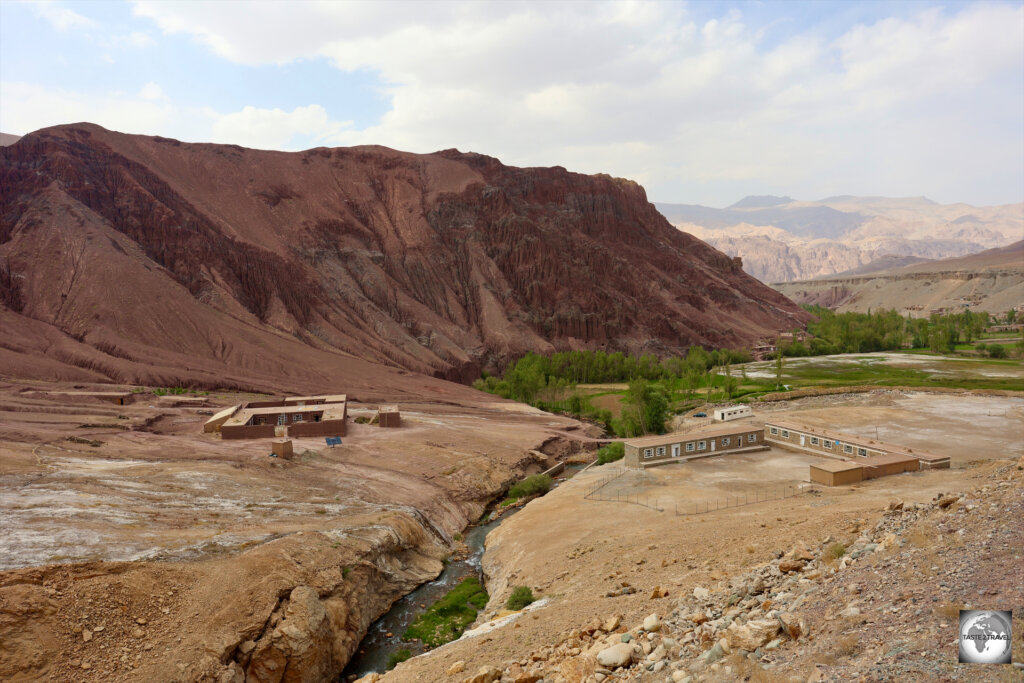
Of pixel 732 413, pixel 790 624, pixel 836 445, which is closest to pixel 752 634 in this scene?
pixel 790 624

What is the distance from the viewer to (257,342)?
287 feet

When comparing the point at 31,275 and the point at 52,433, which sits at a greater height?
the point at 31,275

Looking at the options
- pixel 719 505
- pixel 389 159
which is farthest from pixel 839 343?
pixel 719 505

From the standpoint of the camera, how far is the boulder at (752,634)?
1216 centimetres

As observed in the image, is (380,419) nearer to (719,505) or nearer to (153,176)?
(719,505)

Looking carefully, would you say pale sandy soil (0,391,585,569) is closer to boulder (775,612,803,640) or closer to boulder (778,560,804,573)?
boulder (778,560,804,573)

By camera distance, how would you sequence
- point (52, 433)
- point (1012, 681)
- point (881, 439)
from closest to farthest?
point (1012, 681) < point (52, 433) < point (881, 439)

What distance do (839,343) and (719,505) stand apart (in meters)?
108

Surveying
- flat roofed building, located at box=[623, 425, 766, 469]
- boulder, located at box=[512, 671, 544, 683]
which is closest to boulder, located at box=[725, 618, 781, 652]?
boulder, located at box=[512, 671, 544, 683]

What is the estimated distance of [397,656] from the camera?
26641 millimetres

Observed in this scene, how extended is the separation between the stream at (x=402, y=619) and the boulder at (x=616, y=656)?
49.2 ft

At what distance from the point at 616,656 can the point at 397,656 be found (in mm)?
15959
